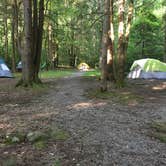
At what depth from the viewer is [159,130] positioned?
7.37 metres

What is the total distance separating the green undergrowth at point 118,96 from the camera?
11.5m

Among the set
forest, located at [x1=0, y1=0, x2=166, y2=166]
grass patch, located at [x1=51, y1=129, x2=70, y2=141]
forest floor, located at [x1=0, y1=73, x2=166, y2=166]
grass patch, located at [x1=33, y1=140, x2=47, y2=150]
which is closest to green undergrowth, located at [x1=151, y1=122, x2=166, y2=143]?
forest, located at [x1=0, y1=0, x2=166, y2=166]

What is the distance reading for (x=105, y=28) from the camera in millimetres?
11922

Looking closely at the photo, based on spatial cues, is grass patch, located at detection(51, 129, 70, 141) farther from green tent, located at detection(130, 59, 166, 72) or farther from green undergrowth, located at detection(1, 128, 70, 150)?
green tent, located at detection(130, 59, 166, 72)

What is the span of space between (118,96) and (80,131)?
18.8 feet

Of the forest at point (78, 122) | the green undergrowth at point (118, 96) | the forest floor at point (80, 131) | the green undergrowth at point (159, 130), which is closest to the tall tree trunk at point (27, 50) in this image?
the forest at point (78, 122)

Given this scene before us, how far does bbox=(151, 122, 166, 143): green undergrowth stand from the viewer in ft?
22.1

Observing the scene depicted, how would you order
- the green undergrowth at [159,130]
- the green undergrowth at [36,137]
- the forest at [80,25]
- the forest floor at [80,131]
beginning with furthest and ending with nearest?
the forest at [80,25]
the green undergrowth at [159,130]
the green undergrowth at [36,137]
the forest floor at [80,131]

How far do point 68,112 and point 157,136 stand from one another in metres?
2.76

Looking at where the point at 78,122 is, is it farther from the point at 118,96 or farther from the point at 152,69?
the point at 152,69

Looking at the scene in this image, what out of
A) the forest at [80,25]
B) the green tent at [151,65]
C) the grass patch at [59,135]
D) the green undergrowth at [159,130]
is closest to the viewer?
the grass patch at [59,135]

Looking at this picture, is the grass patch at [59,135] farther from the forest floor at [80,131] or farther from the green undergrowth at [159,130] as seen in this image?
the green undergrowth at [159,130]

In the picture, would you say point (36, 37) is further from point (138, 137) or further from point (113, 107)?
point (138, 137)

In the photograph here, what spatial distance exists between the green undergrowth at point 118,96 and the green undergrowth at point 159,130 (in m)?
3.02
